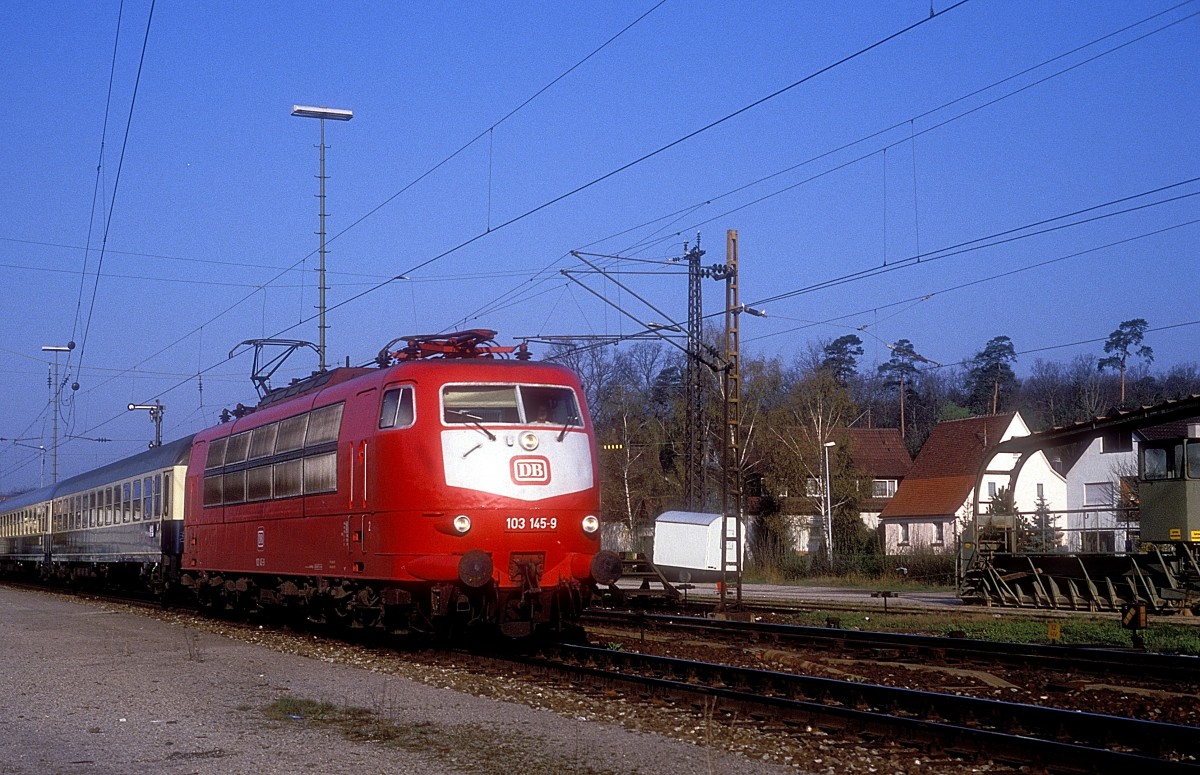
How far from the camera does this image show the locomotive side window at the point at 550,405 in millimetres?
15562

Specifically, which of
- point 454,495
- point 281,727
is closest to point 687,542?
point 454,495

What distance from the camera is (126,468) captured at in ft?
104

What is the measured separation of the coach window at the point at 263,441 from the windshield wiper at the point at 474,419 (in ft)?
17.3

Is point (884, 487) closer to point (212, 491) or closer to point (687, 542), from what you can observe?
point (687, 542)

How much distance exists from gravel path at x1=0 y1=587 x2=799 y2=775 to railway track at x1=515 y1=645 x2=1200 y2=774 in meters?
1.29

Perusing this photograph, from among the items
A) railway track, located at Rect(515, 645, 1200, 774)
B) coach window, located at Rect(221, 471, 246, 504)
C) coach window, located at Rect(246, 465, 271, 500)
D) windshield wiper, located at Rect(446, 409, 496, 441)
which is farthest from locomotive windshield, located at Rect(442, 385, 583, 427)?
coach window, located at Rect(221, 471, 246, 504)

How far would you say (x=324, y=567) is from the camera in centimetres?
1698

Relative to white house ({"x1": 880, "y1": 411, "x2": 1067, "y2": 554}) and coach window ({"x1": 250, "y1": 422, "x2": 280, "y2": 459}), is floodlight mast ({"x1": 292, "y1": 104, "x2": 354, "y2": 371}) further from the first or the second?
white house ({"x1": 880, "y1": 411, "x2": 1067, "y2": 554})

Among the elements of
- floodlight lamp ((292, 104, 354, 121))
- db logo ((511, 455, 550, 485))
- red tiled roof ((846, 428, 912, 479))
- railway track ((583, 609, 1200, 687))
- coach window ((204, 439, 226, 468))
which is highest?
floodlight lamp ((292, 104, 354, 121))

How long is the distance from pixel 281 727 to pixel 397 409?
5.58 metres

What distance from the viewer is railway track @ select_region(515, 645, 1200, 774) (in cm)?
866

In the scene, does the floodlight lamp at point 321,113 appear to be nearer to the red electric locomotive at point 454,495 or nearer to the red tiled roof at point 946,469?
the red electric locomotive at point 454,495

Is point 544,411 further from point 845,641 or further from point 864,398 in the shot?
point 864,398

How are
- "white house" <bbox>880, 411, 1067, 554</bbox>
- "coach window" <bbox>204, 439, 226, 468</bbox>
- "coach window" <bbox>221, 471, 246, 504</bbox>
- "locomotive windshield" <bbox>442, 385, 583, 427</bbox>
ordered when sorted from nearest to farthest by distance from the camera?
1. "locomotive windshield" <bbox>442, 385, 583, 427</bbox>
2. "coach window" <bbox>221, 471, 246, 504</bbox>
3. "coach window" <bbox>204, 439, 226, 468</bbox>
4. "white house" <bbox>880, 411, 1067, 554</bbox>
